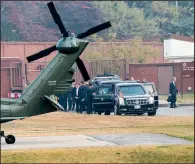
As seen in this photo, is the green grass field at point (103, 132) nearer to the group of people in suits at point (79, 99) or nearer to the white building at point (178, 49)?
the group of people in suits at point (79, 99)

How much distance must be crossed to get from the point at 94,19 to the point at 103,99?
63.8 m

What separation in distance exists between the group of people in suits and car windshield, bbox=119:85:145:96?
2.57 metres

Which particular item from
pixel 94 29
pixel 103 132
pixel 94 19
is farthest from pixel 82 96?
pixel 94 19

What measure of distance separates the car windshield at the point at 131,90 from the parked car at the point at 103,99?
41.4 inches

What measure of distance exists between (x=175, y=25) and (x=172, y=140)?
9044cm

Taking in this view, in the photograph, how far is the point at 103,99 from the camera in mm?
45812

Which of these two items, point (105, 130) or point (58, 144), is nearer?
point (58, 144)

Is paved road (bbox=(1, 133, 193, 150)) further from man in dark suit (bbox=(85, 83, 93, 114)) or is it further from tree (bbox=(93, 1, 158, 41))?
tree (bbox=(93, 1, 158, 41))

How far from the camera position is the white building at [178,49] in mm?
86250

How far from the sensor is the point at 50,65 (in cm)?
2577

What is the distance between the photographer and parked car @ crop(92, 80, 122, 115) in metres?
45.4

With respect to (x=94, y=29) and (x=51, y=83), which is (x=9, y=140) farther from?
(x=94, y=29)

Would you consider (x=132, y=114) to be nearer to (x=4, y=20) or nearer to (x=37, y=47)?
(x=37, y=47)

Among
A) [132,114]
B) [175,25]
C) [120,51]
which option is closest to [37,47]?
[120,51]
